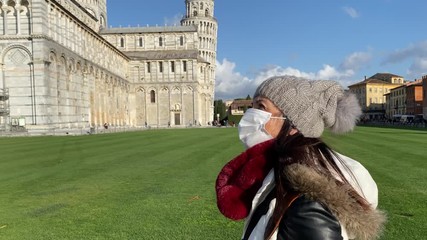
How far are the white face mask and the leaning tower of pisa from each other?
9710 centimetres

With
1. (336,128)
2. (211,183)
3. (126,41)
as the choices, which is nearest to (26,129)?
(211,183)

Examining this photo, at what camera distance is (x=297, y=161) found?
180cm

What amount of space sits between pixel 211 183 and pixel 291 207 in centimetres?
845

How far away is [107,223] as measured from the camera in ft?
21.7

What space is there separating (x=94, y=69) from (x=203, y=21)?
161ft

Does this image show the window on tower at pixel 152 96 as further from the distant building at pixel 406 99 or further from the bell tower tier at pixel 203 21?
the distant building at pixel 406 99

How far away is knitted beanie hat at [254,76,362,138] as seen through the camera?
2002 millimetres

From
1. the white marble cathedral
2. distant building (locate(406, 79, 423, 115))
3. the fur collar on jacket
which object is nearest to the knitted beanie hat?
the fur collar on jacket

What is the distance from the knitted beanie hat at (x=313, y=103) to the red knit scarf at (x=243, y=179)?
195 millimetres

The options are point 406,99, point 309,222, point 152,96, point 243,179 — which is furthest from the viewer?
point 406,99

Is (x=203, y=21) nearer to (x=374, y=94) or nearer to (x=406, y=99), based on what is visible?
(x=406, y=99)

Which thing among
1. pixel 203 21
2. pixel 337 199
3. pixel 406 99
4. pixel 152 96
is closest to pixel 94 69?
pixel 152 96

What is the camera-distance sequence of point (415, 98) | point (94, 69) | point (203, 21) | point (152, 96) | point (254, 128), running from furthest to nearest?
point (415, 98)
point (203, 21)
point (152, 96)
point (94, 69)
point (254, 128)

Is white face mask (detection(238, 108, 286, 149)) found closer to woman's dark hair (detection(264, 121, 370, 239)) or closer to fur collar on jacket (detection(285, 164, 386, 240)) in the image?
woman's dark hair (detection(264, 121, 370, 239))
